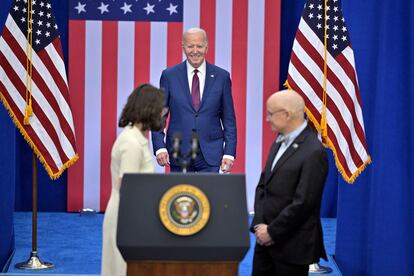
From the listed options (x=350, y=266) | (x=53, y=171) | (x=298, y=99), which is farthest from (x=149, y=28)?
(x=298, y=99)

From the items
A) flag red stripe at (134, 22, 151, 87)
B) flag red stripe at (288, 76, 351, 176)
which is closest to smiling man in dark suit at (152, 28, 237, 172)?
flag red stripe at (288, 76, 351, 176)

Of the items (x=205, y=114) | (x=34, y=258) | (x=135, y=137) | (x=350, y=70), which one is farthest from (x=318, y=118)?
(x=135, y=137)

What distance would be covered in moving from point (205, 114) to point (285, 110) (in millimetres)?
1748

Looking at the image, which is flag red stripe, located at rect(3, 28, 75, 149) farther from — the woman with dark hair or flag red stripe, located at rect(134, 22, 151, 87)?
the woman with dark hair

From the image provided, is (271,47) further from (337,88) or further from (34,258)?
(34,258)

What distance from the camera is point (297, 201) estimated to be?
13.5 ft

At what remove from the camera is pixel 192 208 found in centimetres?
382

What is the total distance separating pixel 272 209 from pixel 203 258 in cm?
56

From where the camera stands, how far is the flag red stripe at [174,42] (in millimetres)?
8273

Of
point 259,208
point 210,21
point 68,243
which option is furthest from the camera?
point 210,21

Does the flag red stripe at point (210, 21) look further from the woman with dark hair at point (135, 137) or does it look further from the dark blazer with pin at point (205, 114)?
the woman with dark hair at point (135, 137)

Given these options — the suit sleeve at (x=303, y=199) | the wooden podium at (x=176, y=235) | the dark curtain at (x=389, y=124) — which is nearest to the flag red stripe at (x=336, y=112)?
the dark curtain at (x=389, y=124)

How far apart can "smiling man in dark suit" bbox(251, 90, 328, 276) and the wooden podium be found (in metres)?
0.37

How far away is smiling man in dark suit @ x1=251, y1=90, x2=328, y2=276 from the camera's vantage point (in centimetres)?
414
